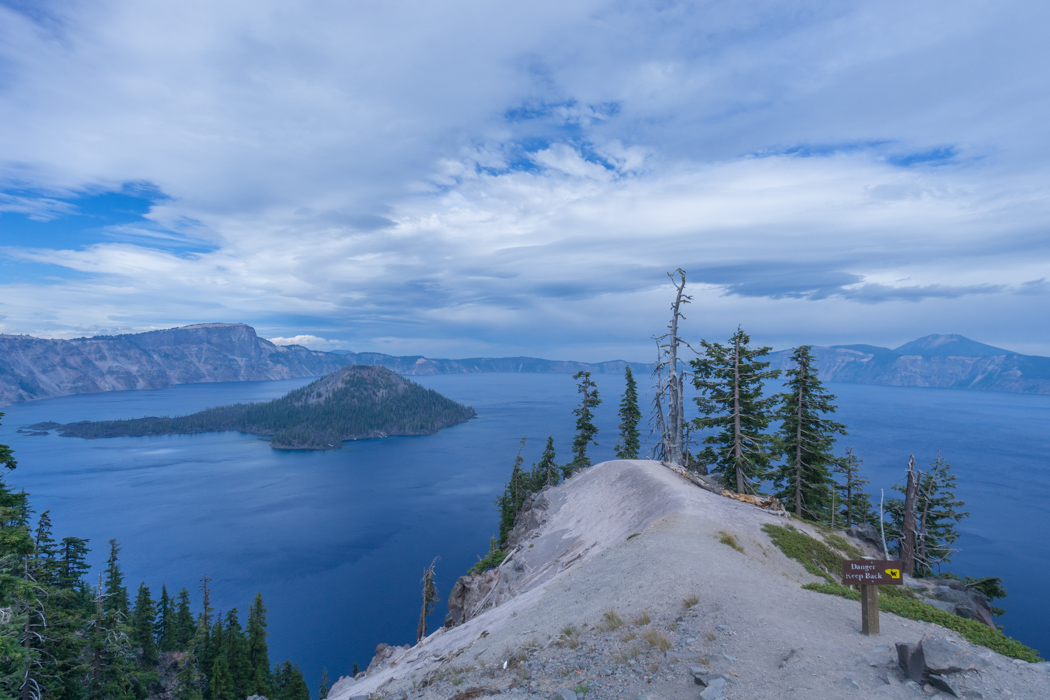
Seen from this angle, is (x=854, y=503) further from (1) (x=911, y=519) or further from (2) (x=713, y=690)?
(2) (x=713, y=690)

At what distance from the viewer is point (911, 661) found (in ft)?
27.4

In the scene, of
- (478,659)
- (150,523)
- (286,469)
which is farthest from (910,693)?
(286,469)

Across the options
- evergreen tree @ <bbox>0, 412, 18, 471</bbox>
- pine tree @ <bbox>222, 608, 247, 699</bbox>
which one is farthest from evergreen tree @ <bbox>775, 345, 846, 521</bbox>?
pine tree @ <bbox>222, 608, 247, 699</bbox>

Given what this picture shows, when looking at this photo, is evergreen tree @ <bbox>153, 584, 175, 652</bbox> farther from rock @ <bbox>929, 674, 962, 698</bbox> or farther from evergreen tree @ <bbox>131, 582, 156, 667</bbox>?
rock @ <bbox>929, 674, 962, 698</bbox>

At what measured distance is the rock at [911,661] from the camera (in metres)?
8.21

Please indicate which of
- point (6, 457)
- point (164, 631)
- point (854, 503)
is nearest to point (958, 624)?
point (6, 457)

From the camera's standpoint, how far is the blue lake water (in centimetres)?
6047

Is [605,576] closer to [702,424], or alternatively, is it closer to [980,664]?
[980,664]

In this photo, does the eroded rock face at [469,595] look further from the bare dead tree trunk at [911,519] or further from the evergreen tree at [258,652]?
the bare dead tree trunk at [911,519]

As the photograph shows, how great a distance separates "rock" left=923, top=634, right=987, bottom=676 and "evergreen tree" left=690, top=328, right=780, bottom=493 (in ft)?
69.6

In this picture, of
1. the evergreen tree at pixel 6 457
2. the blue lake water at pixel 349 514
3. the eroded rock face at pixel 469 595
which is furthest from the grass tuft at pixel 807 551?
the blue lake water at pixel 349 514

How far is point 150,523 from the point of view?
94062 mm

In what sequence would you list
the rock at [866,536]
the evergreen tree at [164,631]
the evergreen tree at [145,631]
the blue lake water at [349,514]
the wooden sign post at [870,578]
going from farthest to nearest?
the blue lake water at [349,514]
the evergreen tree at [164,631]
the evergreen tree at [145,631]
the rock at [866,536]
the wooden sign post at [870,578]

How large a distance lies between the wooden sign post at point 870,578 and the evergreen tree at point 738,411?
1914cm
